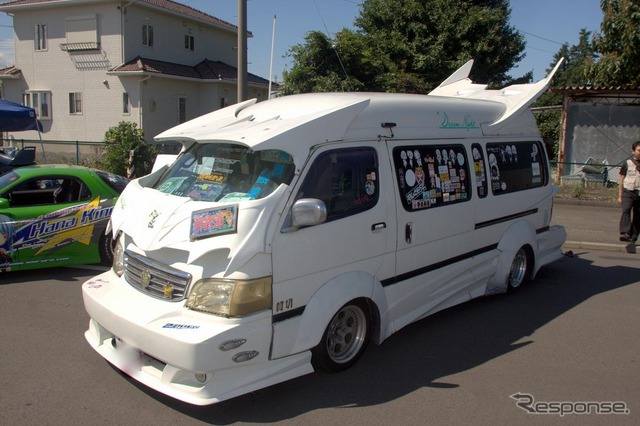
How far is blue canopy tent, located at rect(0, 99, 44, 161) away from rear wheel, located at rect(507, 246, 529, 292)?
12729 millimetres

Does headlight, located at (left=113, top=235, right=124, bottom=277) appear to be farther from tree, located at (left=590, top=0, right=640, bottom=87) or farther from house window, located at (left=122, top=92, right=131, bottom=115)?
house window, located at (left=122, top=92, right=131, bottom=115)

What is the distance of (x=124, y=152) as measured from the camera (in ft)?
60.1

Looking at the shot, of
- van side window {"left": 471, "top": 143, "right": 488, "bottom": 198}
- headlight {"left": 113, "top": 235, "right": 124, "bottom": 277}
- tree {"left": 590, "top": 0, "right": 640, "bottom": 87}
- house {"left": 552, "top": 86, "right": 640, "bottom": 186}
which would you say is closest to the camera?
headlight {"left": 113, "top": 235, "right": 124, "bottom": 277}

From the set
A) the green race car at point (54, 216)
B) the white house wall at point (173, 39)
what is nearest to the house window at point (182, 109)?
the white house wall at point (173, 39)

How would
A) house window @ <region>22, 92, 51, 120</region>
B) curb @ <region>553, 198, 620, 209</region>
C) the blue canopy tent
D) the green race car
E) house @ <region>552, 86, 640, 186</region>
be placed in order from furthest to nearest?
house window @ <region>22, 92, 51, 120</region>
house @ <region>552, 86, 640, 186</region>
curb @ <region>553, 198, 620, 209</region>
the blue canopy tent
the green race car

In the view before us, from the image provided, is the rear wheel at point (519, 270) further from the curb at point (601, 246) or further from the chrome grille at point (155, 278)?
the chrome grille at point (155, 278)

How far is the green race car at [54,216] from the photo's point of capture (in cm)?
686

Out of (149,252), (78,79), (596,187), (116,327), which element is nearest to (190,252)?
(149,252)

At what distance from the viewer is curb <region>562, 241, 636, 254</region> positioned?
9.53m

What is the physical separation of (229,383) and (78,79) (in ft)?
92.3

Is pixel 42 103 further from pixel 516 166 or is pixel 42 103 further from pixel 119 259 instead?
pixel 516 166

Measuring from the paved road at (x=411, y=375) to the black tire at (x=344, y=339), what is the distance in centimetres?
13

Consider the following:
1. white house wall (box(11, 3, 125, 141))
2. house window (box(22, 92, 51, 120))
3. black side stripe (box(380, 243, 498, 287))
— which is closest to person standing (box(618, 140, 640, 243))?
black side stripe (box(380, 243, 498, 287))

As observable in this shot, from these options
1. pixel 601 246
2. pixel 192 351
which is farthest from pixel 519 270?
pixel 192 351
